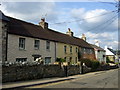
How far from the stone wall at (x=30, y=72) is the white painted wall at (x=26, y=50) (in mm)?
4882

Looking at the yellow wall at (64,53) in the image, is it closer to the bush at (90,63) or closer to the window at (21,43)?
the bush at (90,63)

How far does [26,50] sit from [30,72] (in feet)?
25.2

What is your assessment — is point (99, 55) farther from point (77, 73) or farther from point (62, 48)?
point (77, 73)

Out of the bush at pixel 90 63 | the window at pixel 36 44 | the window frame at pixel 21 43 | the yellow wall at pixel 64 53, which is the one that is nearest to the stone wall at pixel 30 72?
the window frame at pixel 21 43

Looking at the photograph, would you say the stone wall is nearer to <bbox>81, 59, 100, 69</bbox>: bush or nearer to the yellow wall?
the yellow wall

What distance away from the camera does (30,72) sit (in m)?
15.6

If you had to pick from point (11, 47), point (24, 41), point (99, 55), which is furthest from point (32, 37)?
point (99, 55)

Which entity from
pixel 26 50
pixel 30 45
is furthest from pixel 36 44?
pixel 26 50

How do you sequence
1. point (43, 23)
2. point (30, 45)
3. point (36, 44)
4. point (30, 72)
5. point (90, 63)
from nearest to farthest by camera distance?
1. point (30, 72)
2. point (30, 45)
3. point (36, 44)
4. point (43, 23)
5. point (90, 63)

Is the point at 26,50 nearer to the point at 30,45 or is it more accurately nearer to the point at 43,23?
the point at 30,45

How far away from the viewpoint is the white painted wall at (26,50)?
2032 cm

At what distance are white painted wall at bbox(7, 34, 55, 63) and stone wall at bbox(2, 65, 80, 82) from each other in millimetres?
4882

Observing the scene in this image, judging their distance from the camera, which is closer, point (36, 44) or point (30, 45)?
point (30, 45)

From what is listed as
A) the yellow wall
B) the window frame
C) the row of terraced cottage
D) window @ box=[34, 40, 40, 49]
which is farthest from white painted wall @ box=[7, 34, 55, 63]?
the yellow wall
